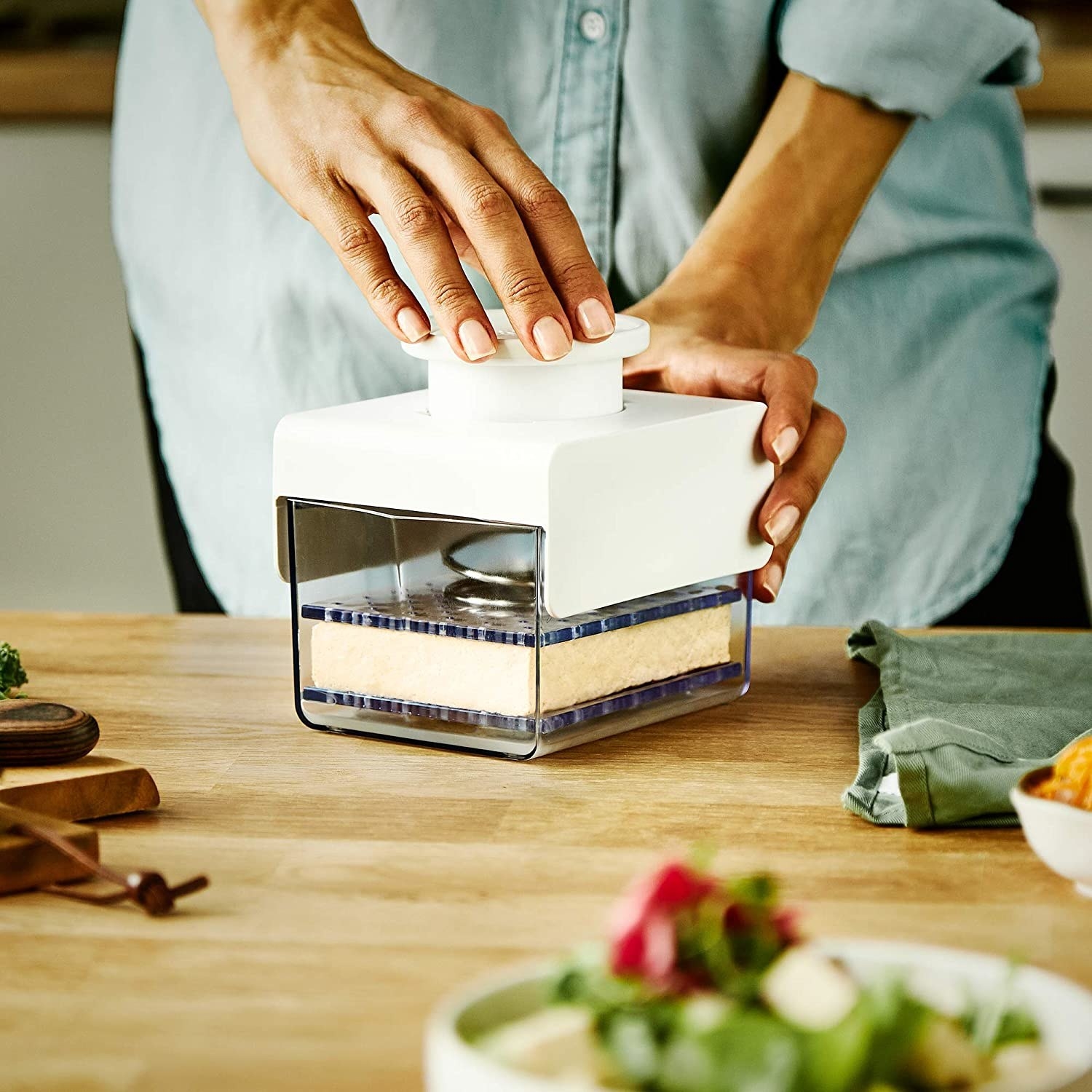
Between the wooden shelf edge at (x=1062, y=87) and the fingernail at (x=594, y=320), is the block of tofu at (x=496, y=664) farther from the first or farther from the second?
the wooden shelf edge at (x=1062, y=87)

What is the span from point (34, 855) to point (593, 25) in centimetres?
93

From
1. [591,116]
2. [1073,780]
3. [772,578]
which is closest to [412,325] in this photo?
[772,578]

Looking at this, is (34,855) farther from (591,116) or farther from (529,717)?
(591,116)

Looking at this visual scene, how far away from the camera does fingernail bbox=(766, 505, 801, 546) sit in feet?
3.06

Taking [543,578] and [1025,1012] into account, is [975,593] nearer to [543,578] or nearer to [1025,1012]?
[543,578]

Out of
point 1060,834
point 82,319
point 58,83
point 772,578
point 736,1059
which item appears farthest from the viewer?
point 82,319

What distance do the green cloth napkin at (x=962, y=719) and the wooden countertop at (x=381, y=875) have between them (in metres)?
0.02

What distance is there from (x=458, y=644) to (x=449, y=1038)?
436mm

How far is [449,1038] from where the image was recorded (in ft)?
1.37

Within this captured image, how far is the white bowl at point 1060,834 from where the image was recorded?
2.09 ft

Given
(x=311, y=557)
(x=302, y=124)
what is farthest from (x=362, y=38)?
(x=311, y=557)

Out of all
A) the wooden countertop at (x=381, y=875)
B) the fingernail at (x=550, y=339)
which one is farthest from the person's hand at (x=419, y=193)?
the wooden countertop at (x=381, y=875)

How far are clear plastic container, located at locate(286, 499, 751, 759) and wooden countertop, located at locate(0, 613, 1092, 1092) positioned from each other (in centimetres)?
2

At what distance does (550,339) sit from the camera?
0.85 metres
